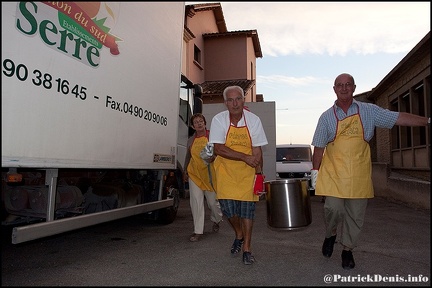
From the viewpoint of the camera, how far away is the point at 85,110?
3840 millimetres

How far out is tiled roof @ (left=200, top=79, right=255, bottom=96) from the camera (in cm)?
1792

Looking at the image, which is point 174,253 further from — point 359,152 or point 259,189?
point 359,152

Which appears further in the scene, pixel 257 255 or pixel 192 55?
pixel 192 55

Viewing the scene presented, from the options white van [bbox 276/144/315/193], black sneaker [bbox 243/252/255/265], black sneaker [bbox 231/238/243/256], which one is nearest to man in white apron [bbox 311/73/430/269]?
black sneaker [bbox 243/252/255/265]

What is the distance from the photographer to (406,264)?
4.03 meters

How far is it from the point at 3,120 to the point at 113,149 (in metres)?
1.59

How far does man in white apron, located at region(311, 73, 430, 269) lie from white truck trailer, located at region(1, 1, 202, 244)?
2.02 m

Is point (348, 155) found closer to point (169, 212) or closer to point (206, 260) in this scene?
point (206, 260)

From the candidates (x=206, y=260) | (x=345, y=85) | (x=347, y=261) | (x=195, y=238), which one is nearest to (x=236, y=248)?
(x=206, y=260)

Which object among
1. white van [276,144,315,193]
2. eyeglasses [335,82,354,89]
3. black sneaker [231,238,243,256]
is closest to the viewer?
eyeglasses [335,82,354,89]

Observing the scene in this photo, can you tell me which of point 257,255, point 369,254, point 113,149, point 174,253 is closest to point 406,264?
point 369,254

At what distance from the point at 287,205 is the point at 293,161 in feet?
31.4

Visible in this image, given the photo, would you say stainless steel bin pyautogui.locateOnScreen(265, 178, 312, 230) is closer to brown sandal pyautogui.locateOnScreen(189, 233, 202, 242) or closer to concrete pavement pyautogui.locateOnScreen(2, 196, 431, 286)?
concrete pavement pyautogui.locateOnScreen(2, 196, 431, 286)

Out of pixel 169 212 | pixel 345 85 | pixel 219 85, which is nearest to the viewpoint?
pixel 345 85
